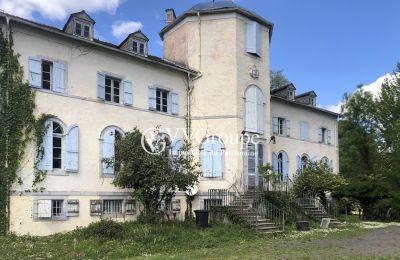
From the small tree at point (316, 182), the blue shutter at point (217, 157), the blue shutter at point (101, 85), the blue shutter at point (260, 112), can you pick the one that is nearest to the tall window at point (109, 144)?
the blue shutter at point (101, 85)

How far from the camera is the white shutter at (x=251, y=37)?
24.1 meters

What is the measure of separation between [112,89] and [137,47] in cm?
284

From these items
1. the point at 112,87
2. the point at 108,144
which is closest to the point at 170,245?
the point at 108,144

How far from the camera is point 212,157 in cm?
2328

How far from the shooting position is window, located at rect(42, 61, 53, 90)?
1822 centimetres

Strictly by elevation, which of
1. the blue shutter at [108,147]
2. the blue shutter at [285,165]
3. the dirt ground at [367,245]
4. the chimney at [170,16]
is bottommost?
the dirt ground at [367,245]

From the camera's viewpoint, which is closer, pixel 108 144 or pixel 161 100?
pixel 108 144

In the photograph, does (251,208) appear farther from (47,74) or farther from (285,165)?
(47,74)

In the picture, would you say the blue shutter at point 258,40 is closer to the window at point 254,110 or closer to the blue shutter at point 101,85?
the window at point 254,110

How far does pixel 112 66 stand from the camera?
20.7m

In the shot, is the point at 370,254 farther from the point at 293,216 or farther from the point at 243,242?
the point at 293,216

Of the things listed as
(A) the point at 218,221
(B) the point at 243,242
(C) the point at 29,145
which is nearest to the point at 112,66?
(C) the point at 29,145

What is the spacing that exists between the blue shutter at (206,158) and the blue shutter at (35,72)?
345 inches

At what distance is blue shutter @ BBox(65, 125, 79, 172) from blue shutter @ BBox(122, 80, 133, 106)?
2.88 meters
